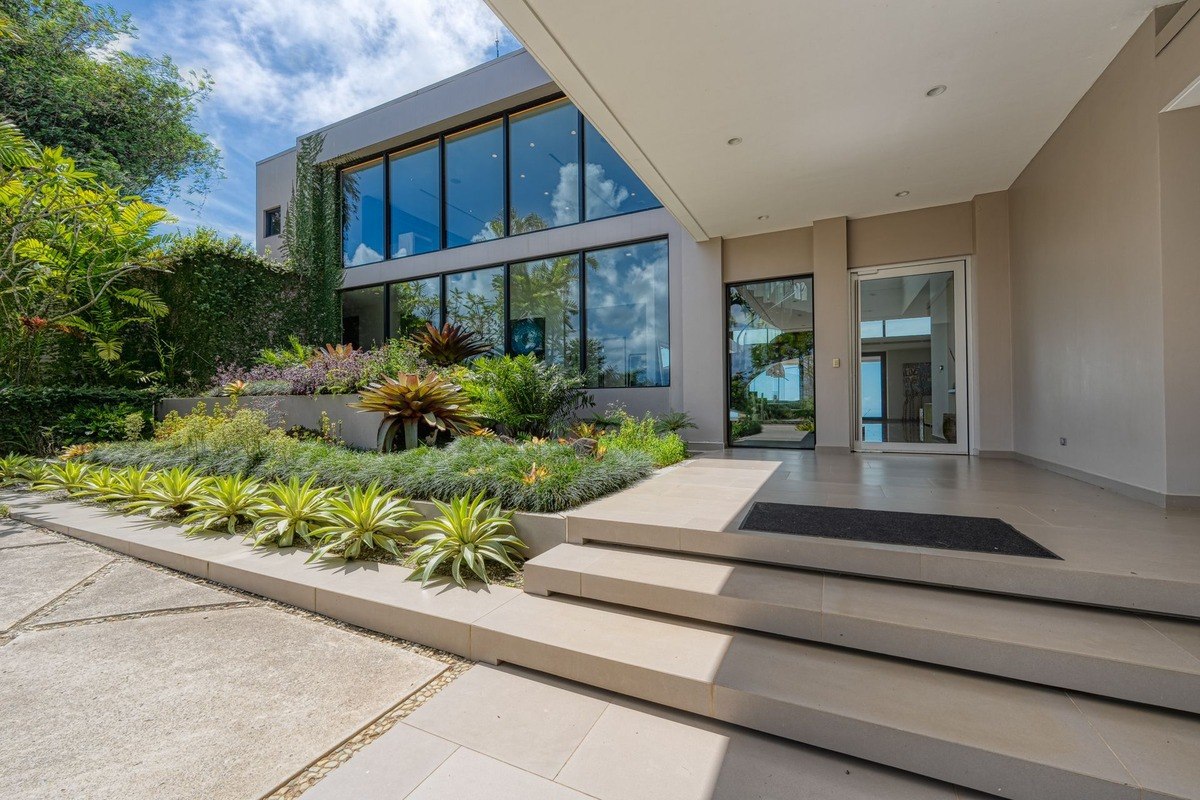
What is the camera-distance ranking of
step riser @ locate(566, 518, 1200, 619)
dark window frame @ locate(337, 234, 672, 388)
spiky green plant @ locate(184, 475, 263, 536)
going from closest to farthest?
1. step riser @ locate(566, 518, 1200, 619)
2. spiky green plant @ locate(184, 475, 263, 536)
3. dark window frame @ locate(337, 234, 672, 388)

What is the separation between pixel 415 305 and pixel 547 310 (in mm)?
3030

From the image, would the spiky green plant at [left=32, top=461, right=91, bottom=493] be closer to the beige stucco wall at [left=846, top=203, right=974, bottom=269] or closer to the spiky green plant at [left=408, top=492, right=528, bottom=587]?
the spiky green plant at [left=408, top=492, right=528, bottom=587]

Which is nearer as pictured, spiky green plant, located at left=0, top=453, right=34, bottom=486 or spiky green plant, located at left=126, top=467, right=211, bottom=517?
spiky green plant, located at left=126, top=467, right=211, bottom=517

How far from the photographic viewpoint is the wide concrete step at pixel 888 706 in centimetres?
133

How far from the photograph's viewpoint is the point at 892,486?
148 inches

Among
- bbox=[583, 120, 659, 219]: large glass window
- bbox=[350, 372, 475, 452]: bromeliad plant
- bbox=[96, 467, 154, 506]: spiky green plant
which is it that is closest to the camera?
bbox=[96, 467, 154, 506]: spiky green plant

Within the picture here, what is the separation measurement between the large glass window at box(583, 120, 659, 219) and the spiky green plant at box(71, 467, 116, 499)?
6.69 meters

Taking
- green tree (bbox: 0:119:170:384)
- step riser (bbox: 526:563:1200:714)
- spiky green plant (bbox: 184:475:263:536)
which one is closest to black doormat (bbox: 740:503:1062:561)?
step riser (bbox: 526:563:1200:714)

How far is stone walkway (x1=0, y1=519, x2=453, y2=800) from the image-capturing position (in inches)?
59.1

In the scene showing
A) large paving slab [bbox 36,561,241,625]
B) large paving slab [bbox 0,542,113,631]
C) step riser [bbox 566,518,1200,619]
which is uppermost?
step riser [bbox 566,518,1200,619]

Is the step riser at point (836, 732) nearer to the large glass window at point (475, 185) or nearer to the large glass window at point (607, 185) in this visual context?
the large glass window at point (607, 185)

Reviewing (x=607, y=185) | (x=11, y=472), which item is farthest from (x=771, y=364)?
(x=11, y=472)

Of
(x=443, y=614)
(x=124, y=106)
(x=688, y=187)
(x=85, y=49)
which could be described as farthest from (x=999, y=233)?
(x=85, y=49)

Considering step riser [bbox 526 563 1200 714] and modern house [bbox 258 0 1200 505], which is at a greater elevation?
modern house [bbox 258 0 1200 505]
